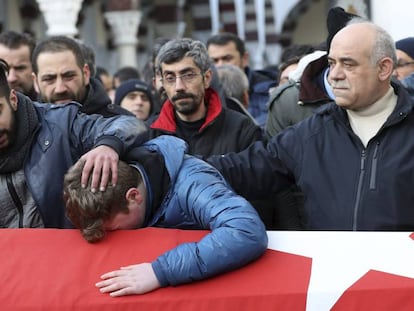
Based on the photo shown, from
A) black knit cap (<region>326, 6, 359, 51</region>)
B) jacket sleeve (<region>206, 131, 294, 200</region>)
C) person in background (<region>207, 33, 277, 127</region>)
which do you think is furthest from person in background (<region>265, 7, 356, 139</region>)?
person in background (<region>207, 33, 277, 127</region>)

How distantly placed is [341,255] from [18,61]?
2.47 meters

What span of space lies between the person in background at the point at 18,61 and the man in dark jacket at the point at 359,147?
184cm

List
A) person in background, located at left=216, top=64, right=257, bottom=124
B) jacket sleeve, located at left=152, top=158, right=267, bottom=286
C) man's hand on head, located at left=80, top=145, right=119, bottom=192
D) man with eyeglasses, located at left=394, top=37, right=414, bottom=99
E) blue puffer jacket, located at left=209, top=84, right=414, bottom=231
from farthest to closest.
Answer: person in background, located at left=216, top=64, right=257, bottom=124 < man with eyeglasses, located at left=394, top=37, right=414, bottom=99 < blue puffer jacket, located at left=209, top=84, right=414, bottom=231 < man's hand on head, located at left=80, top=145, right=119, bottom=192 < jacket sleeve, located at left=152, top=158, right=267, bottom=286

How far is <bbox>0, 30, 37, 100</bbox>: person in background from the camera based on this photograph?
4562mm

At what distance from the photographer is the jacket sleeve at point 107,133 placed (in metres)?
2.79

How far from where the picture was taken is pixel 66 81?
3.99 metres

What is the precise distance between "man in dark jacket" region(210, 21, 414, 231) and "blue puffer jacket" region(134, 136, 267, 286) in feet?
1.48

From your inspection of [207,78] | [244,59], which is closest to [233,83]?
[207,78]

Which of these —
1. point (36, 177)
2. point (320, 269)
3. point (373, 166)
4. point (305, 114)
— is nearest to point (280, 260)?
point (320, 269)

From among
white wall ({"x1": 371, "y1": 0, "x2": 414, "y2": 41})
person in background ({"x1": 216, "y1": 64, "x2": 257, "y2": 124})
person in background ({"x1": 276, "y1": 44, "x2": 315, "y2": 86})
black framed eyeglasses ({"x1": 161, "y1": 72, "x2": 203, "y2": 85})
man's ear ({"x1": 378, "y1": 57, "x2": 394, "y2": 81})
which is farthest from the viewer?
white wall ({"x1": 371, "y1": 0, "x2": 414, "y2": 41})

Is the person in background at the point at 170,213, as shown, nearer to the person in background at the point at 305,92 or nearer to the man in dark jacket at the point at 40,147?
the man in dark jacket at the point at 40,147

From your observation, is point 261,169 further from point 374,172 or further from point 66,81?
point 66,81

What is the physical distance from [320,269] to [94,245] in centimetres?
67

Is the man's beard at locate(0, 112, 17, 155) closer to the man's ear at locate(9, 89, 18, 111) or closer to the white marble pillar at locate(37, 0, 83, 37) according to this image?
the man's ear at locate(9, 89, 18, 111)
